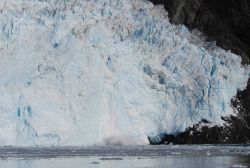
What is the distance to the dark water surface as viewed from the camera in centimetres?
1552

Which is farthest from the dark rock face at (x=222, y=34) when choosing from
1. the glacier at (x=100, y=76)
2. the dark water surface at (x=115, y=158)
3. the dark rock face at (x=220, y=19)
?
the dark water surface at (x=115, y=158)

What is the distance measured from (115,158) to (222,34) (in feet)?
43.8

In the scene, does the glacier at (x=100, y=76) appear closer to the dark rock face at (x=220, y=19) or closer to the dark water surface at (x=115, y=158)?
the dark water surface at (x=115, y=158)

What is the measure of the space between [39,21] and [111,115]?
4.53 m

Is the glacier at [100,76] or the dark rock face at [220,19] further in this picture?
the dark rock face at [220,19]

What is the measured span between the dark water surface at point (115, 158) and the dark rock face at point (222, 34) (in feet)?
11.0

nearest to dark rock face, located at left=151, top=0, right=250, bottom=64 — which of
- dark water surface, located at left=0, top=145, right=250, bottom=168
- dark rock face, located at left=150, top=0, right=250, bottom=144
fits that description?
dark rock face, located at left=150, top=0, right=250, bottom=144

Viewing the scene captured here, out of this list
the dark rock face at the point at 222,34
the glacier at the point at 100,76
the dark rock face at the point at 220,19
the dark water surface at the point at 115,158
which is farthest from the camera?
the dark rock face at the point at 220,19

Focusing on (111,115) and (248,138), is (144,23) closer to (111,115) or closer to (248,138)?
(111,115)

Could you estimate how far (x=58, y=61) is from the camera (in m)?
24.3

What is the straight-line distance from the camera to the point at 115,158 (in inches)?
706

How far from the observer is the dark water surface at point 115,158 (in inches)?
611

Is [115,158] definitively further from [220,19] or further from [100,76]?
[220,19]

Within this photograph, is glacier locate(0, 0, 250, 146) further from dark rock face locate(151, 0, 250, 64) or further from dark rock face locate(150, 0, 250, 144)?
dark rock face locate(151, 0, 250, 64)
